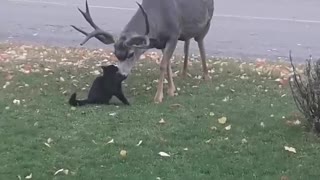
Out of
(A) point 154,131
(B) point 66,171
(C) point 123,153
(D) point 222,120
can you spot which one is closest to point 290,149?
(D) point 222,120

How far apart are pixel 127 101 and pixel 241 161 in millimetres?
2303

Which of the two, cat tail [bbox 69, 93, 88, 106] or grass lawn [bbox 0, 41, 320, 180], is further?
cat tail [bbox 69, 93, 88, 106]

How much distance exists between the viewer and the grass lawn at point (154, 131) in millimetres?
6523

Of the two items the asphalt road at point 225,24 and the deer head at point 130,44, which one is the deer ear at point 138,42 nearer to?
the deer head at point 130,44

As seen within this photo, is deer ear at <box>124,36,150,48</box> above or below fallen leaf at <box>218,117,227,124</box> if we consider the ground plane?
above

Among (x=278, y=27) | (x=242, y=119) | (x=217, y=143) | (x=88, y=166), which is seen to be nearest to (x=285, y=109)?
(x=242, y=119)

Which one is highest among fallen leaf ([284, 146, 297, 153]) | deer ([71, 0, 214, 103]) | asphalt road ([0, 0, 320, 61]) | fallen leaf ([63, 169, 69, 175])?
deer ([71, 0, 214, 103])

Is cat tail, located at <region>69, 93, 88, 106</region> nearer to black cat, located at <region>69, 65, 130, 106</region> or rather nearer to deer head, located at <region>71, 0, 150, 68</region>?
black cat, located at <region>69, 65, 130, 106</region>

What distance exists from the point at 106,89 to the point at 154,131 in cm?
127

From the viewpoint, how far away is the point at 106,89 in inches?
339

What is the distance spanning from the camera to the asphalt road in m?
13.6

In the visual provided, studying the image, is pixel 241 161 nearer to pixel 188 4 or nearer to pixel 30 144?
pixel 30 144

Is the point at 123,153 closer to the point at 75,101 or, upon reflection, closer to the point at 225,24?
the point at 75,101

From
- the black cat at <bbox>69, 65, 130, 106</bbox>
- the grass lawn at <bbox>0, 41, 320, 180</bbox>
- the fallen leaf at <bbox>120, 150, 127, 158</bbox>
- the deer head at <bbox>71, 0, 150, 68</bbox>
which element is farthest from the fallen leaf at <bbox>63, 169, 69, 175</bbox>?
the deer head at <bbox>71, 0, 150, 68</bbox>
